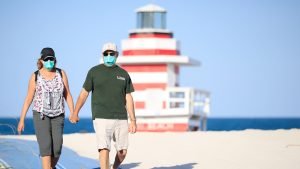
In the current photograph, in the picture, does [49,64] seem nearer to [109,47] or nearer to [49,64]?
[49,64]

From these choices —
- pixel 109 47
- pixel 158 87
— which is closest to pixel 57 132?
pixel 109 47

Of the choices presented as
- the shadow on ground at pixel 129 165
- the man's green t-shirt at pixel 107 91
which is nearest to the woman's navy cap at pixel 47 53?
the man's green t-shirt at pixel 107 91

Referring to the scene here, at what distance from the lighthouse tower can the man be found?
2218 cm

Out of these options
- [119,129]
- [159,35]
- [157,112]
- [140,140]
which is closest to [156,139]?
[140,140]

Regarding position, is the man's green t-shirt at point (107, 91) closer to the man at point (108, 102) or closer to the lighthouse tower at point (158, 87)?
the man at point (108, 102)

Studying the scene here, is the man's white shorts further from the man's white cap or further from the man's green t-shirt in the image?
the man's white cap

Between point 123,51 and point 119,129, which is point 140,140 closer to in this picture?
point 119,129

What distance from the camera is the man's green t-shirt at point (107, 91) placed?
10.4m

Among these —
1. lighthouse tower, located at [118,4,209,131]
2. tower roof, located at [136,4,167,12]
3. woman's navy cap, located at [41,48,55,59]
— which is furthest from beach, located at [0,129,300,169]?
tower roof, located at [136,4,167,12]

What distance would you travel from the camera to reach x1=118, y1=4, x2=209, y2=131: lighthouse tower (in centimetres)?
3309

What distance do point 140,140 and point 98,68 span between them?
370 inches

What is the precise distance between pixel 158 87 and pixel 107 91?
23.1m

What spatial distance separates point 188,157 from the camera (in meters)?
15.1

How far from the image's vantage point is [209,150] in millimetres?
16484
